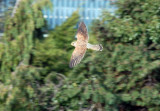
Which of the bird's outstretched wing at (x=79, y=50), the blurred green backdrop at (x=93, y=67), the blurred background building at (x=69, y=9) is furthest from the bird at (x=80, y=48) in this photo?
the blurred background building at (x=69, y=9)

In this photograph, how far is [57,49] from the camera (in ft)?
21.8

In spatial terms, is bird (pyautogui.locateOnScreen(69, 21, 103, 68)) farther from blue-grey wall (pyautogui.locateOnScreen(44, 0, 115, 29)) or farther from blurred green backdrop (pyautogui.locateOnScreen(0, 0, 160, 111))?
blue-grey wall (pyautogui.locateOnScreen(44, 0, 115, 29))

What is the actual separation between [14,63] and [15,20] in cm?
74

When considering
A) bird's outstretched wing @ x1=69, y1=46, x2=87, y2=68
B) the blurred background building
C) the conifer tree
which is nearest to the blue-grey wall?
the blurred background building

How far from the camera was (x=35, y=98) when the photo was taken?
19.4 ft

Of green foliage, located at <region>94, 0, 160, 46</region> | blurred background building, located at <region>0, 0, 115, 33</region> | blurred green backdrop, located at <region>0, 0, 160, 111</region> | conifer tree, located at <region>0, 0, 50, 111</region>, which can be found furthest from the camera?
blurred background building, located at <region>0, 0, 115, 33</region>

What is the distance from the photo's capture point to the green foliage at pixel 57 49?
6.55 metres

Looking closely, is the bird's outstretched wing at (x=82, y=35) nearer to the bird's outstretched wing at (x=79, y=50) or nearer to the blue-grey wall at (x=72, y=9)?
the bird's outstretched wing at (x=79, y=50)

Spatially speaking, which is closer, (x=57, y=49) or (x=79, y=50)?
(x=79, y=50)

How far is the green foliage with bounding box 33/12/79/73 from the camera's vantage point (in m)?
6.55

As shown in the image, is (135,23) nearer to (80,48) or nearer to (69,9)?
(69,9)

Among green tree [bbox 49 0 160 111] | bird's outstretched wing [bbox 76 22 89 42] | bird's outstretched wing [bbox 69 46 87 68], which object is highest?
bird's outstretched wing [bbox 76 22 89 42]

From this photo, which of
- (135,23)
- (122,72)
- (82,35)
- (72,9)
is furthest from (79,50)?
(72,9)

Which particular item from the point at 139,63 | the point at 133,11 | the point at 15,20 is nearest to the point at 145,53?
the point at 139,63
